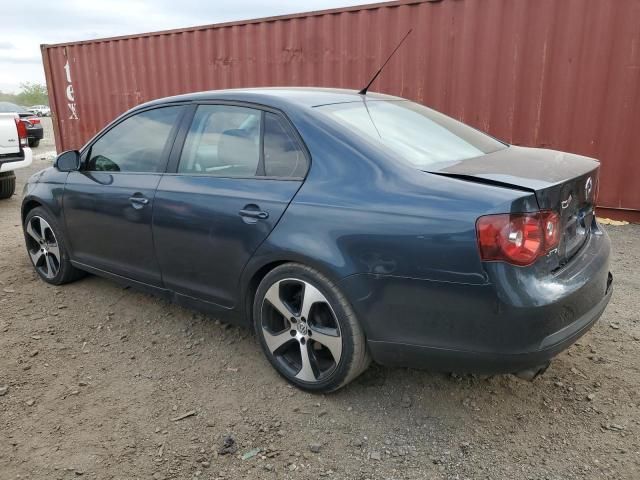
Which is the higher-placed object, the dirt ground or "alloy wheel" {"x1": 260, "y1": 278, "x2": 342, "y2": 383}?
"alloy wheel" {"x1": 260, "y1": 278, "x2": 342, "y2": 383}

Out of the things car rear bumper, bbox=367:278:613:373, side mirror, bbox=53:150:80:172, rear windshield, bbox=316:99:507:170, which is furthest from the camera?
side mirror, bbox=53:150:80:172

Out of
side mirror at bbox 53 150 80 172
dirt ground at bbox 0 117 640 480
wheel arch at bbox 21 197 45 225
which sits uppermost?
side mirror at bbox 53 150 80 172

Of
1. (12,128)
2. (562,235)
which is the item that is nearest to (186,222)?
(562,235)

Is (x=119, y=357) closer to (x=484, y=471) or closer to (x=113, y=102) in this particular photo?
(x=484, y=471)

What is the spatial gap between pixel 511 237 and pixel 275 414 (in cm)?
138

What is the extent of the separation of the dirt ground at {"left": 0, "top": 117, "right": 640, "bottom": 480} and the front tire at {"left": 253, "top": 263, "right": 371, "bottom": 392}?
0.14 metres

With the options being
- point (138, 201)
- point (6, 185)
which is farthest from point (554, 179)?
point (6, 185)

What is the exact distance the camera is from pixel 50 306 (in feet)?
12.5

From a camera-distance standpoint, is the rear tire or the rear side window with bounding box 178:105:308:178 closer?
the rear side window with bounding box 178:105:308:178

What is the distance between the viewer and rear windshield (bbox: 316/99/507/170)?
2.50 metres

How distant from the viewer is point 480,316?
2.04 metres

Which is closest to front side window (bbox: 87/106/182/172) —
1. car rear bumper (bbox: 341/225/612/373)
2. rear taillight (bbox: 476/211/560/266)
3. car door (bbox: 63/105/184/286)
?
car door (bbox: 63/105/184/286)

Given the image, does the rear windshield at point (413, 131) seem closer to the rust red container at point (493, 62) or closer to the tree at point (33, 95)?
the rust red container at point (493, 62)

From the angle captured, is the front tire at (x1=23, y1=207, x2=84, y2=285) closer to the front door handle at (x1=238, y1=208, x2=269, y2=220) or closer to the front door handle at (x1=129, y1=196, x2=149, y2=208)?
the front door handle at (x1=129, y1=196, x2=149, y2=208)
